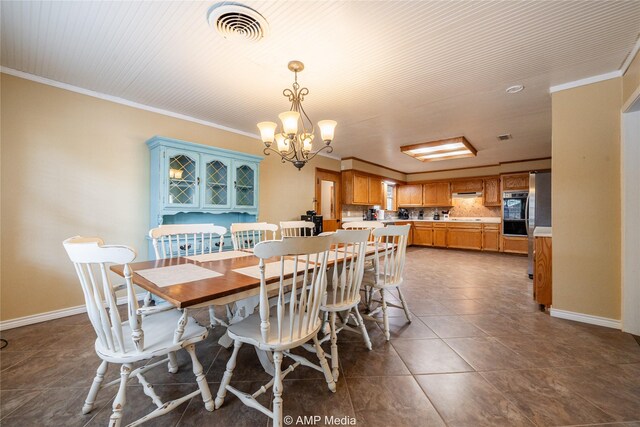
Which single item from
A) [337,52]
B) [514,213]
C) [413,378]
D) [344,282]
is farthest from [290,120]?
[514,213]

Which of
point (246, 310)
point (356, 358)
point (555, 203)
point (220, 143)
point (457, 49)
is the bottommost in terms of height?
point (356, 358)

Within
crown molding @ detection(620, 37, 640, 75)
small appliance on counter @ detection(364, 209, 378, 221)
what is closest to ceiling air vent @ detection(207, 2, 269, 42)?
crown molding @ detection(620, 37, 640, 75)

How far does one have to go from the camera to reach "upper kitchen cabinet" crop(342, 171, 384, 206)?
224 inches

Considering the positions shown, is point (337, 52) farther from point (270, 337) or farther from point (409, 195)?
point (409, 195)

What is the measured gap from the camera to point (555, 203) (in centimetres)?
259

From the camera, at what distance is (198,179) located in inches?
123

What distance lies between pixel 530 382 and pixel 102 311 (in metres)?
2.48

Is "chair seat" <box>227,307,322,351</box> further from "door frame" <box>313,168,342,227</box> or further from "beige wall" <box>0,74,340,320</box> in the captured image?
"door frame" <box>313,168,342,227</box>

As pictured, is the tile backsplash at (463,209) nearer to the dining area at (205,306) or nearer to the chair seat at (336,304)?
the chair seat at (336,304)

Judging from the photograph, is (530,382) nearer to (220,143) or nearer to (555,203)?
(555,203)

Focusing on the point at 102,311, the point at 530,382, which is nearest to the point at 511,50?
the point at 530,382

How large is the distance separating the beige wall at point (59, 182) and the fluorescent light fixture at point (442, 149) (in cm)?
409

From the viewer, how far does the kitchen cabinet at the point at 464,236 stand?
6.61 m

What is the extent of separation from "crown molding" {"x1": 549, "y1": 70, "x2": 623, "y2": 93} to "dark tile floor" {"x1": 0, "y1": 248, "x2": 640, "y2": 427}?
2385mm
